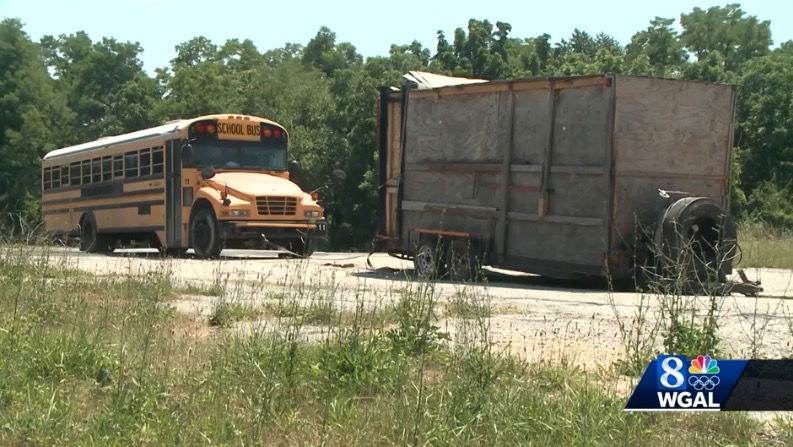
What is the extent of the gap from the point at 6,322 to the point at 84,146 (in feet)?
65.0

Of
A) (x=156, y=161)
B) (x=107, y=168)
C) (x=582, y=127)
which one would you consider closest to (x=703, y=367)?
(x=582, y=127)

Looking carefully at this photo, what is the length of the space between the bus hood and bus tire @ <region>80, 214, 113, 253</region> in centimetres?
533

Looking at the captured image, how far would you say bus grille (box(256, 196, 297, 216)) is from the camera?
71.2 feet

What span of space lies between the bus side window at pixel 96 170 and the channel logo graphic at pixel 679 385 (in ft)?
74.3

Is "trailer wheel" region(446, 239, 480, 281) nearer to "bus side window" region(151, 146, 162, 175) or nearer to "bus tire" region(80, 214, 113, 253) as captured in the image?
"bus side window" region(151, 146, 162, 175)

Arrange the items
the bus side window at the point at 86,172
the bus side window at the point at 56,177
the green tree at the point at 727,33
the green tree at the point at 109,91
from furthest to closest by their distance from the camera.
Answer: the green tree at the point at 727,33, the green tree at the point at 109,91, the bus side window at the point at 56,177, the bus side window at the point at 86,172

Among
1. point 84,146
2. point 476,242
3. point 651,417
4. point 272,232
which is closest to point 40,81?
point 84,146

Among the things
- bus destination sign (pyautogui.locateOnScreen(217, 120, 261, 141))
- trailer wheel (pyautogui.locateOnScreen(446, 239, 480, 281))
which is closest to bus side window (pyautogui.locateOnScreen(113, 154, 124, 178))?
bus destination sign (pyautogui.locateOnScreen(217, 120, 261, 141))

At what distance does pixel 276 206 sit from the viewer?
22.0 metres

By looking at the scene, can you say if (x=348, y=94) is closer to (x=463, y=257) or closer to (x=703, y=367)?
(x=463, y=257)

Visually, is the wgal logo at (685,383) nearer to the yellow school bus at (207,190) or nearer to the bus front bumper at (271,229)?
the yellow school bus at (207,190)

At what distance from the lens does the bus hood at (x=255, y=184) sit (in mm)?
21859

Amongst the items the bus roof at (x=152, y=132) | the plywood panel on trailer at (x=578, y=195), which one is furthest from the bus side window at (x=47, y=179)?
the plywood panel on trailer at (x=578, y=195)

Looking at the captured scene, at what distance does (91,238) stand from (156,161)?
4.58 metres
